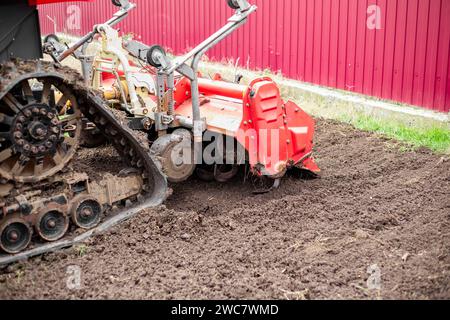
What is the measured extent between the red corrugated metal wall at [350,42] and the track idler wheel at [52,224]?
17.2ft

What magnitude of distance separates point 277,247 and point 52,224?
173 cm

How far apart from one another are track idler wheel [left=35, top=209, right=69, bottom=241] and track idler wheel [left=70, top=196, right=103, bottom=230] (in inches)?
3.5

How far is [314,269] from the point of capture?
14.4ft

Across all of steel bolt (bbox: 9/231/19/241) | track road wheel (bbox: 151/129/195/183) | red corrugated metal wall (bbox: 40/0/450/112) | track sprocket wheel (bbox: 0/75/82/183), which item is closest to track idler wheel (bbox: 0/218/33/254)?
steel bolt (bbox: 9/231/19/241)

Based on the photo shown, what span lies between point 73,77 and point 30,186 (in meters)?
0.89

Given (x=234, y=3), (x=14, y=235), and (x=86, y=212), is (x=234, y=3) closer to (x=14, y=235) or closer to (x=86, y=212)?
(x=86, y=212)

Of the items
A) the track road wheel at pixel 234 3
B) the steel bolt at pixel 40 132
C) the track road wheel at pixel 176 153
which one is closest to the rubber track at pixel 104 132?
the track road wheel at pixel 176 153

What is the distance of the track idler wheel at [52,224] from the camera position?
4.63m

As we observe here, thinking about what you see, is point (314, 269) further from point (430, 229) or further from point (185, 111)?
point (185, 111)

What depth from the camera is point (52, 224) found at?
4691mm

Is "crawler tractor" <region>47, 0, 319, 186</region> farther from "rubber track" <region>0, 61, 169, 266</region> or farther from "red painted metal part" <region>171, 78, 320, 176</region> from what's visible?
"rubber track" <region>0, 61, 169, 266</region>

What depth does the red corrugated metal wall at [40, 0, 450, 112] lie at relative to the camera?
7.93m

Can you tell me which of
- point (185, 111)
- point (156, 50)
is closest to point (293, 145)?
point (185, 111)

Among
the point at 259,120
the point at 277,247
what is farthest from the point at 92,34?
the point at 277,247
